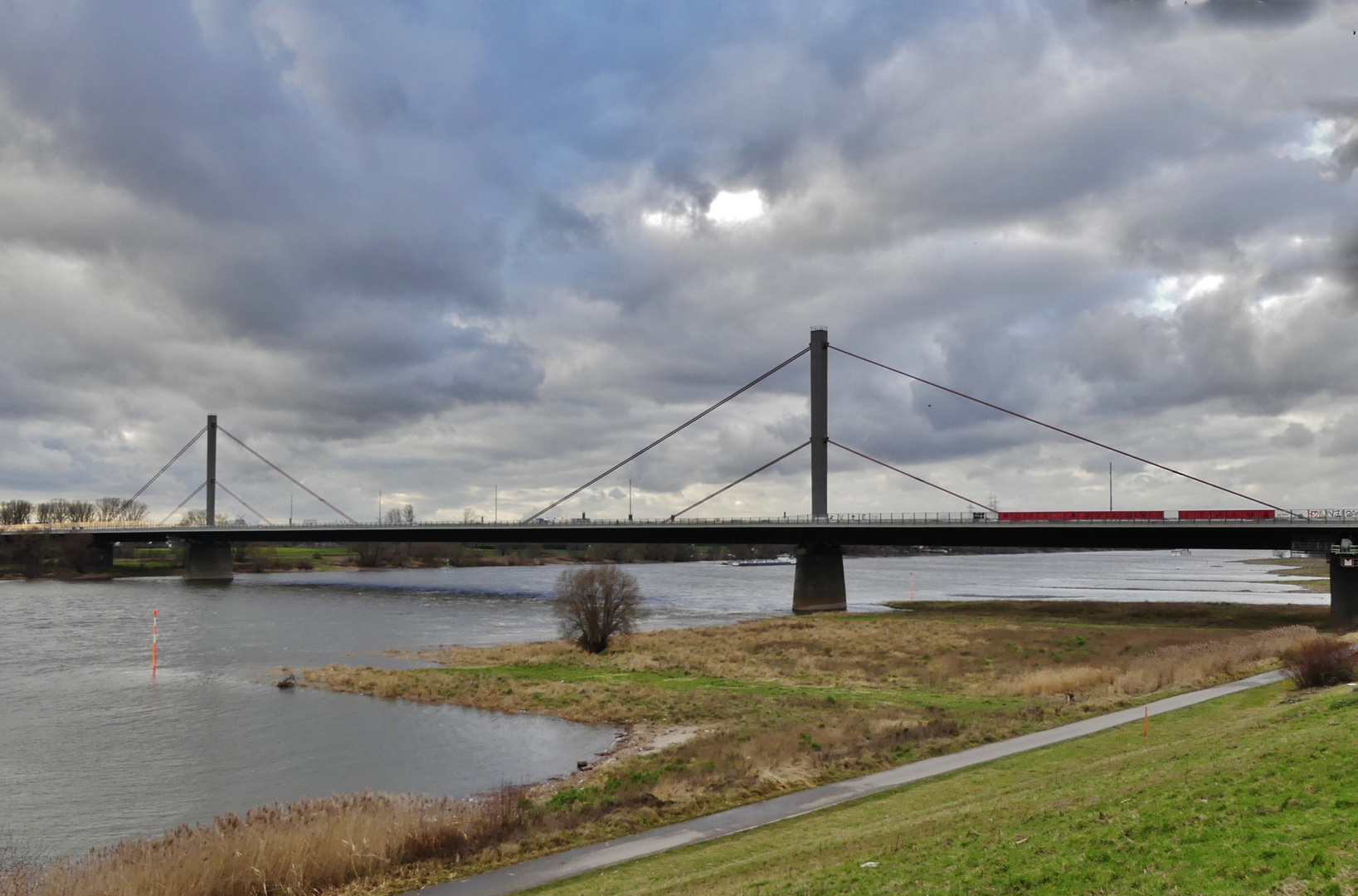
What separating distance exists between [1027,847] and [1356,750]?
212 inches

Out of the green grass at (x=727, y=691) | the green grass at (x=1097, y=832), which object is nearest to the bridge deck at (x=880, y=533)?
the green grass at (x=727, y=691)

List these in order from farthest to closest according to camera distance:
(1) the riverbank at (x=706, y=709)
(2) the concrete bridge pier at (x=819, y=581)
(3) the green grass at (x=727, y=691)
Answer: (2) the concrete bridge pier at (x=819, y=581) < (3) the green grass at (x=727, y=691) < (1) the riverbank at (x=706, y=709)

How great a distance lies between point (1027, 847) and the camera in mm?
12000

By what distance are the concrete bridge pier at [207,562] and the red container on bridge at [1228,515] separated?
129m

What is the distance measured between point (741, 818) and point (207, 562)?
471 ft

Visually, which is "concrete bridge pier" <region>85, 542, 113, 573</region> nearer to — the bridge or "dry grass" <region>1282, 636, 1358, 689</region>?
the bridge

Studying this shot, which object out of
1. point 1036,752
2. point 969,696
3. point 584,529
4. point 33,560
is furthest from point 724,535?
point 33,560

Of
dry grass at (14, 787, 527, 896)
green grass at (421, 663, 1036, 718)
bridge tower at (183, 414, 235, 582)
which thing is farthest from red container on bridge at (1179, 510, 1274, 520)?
bridge tower at (183, 414, 235, 582)

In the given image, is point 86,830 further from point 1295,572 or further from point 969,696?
point 1295,572

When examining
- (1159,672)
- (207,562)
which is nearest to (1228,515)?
(1159,672)

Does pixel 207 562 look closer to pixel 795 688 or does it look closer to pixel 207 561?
pixel 207 561

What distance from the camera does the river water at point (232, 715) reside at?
2547 centimetres

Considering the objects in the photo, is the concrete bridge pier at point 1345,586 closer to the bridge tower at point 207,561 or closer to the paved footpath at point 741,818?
the paved footpath at point 741,818

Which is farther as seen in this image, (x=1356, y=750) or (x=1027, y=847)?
(x=1356, y=750)
